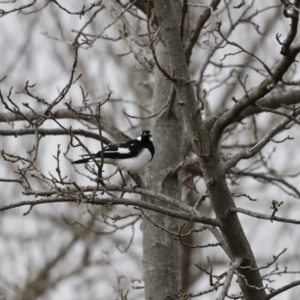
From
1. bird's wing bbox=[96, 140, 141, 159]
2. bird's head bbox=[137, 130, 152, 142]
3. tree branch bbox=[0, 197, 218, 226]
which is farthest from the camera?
bird's head bbox=[137, 130, 152, 142]

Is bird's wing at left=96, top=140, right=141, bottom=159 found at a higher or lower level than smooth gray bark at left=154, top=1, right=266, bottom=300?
higher

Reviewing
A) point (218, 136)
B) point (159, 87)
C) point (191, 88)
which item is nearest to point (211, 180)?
point (218, 136)

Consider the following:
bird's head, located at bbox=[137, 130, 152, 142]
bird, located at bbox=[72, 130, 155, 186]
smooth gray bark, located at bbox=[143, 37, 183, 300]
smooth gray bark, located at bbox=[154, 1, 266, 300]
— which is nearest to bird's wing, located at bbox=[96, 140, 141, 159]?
bird, located at bbox=[72, 130, 155, 186]

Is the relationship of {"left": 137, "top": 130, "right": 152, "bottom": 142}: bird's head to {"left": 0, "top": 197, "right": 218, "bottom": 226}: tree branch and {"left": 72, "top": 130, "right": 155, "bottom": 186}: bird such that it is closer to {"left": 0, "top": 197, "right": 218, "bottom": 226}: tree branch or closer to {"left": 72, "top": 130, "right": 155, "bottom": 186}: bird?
{"left": 72, "top": 130, "right": 155, "bottom": 186}: bird

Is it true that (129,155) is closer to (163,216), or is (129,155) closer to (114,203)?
(163,216)

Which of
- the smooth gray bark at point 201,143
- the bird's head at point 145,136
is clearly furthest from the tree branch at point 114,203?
the bird's head at point 145,136

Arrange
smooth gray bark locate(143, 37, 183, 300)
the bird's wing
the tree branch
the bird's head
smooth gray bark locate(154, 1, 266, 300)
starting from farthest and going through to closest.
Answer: the bird's head, smooth gray bark locate(143, 37, 183, 300), the bird's wing, smooth gray bark locate(154, 1, 266, 300), the tree branch

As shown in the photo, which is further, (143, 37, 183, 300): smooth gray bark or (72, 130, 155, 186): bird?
(143, 37, 183, 300): smooth gray bark

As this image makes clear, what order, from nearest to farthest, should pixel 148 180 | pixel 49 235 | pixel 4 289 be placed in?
1. pixel 148 180
2. pixel 4 289
3. pixel 49 235

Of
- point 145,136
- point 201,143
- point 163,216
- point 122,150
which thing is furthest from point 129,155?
point 201,143

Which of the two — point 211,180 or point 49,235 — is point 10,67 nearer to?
point 49,235

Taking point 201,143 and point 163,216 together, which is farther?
point 163,216

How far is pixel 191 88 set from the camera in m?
3.96

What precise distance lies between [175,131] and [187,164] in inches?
14.8
